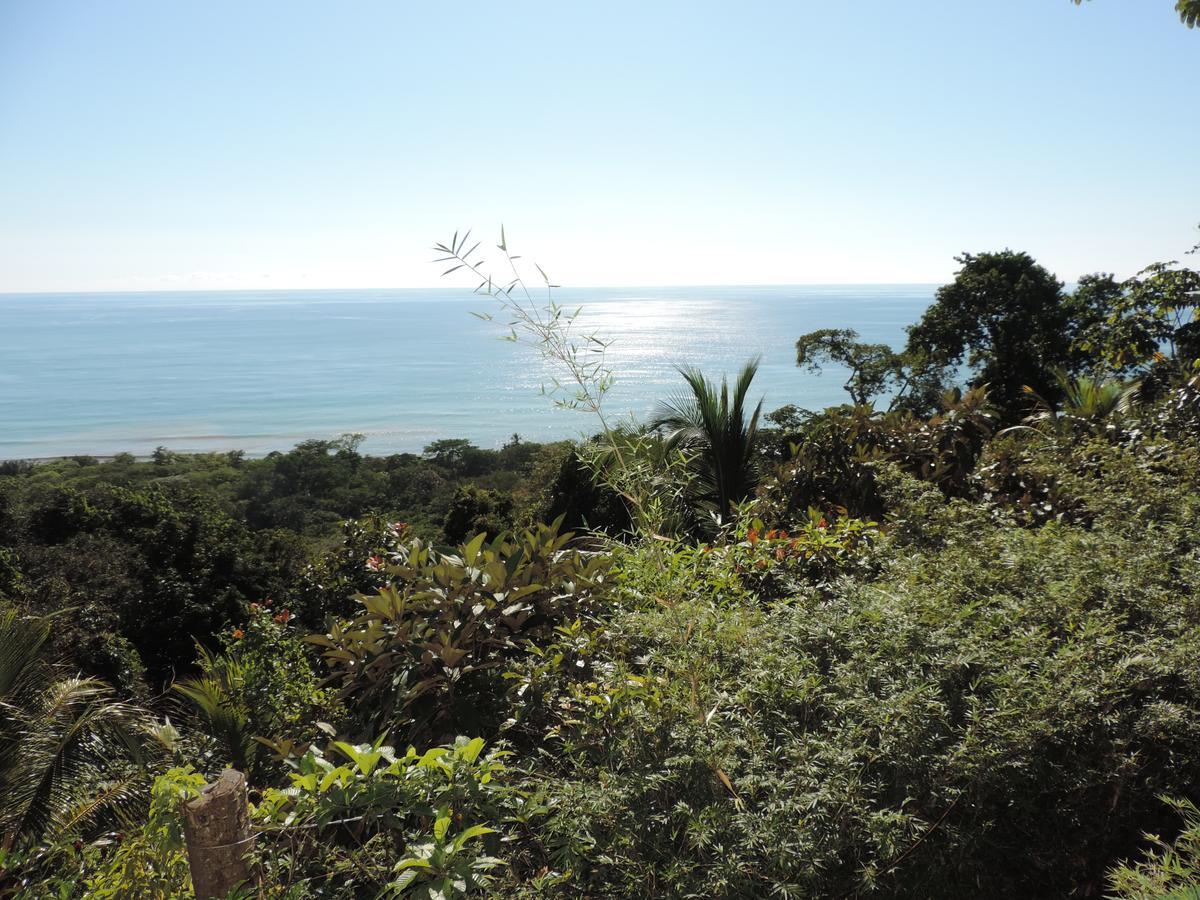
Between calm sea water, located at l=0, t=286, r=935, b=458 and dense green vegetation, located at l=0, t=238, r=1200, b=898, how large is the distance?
24625 millimetres

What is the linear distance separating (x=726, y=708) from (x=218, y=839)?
1071mm

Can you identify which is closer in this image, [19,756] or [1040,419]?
[19,756]

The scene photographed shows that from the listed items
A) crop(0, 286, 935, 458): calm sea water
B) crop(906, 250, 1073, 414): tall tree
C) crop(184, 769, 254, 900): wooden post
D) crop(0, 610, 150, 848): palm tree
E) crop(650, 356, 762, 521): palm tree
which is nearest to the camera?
crop(184, 769, 254, 900): wooden post

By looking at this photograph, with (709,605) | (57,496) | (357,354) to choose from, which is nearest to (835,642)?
(709,605)

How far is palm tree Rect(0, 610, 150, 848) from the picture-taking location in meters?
2.55

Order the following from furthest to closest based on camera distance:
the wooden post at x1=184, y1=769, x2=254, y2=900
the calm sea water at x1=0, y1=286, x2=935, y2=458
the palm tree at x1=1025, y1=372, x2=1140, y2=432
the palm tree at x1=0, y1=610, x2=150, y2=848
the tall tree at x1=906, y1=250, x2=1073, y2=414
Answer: the calm sea water at x1=0, y1=286, x2=935, y2=458
the tall tree at x1=906, y1=250, x2=1073, y2=414
the palm tree at x1=1025, y1=372, x2=1140, y2=432
the palm tree at x1=0, y1=610, x2=150, y2=848
the wooden post at x1=184, y1=769, x2=254, y2=900

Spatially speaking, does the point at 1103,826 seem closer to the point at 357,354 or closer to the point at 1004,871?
the point at 1004,871

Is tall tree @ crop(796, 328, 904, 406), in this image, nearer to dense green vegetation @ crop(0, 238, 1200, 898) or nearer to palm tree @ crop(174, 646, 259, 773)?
dense green vegetation @ crop(0, 238, 1200, 898)

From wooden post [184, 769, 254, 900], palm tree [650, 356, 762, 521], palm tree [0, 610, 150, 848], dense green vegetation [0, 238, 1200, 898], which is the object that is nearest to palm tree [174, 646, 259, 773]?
dense green vegetation [0, 238, 1200, 898]

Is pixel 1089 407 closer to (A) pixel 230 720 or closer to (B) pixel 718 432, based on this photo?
(B) pixel 718 432

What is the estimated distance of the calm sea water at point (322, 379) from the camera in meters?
54.9

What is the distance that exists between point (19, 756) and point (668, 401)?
13.2ft

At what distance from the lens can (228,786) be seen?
140 cm

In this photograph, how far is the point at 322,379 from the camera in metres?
75.2
